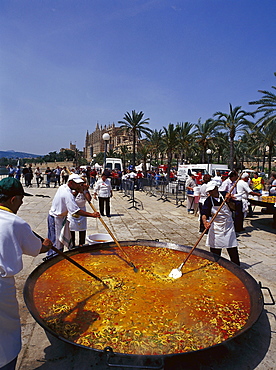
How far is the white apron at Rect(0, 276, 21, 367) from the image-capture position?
1.71 m

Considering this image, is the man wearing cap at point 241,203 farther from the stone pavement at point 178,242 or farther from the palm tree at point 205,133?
the palm tree at point 205,133

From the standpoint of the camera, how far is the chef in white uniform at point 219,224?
4.21 m

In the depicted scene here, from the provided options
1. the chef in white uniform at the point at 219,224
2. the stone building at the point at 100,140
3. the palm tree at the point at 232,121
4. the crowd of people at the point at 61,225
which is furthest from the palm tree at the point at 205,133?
the stone building at the point at 100,140

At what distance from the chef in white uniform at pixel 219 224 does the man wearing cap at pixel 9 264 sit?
3.09 m

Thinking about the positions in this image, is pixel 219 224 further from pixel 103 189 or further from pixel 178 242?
pixel 103 189

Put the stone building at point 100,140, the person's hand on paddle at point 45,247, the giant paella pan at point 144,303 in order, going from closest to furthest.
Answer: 1. the person's hand on paddle at point 45,247
2. the giant paella pan at point 144,303
3. the stone building at point 100,140

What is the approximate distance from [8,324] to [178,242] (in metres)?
5.33

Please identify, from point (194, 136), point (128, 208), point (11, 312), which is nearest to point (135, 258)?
point (11, 312)

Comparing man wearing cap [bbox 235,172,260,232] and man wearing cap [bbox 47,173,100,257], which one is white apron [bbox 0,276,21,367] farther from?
man wearing cap [bbox 235,172,260,232]

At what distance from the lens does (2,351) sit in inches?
66.8

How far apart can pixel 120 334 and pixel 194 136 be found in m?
35.4

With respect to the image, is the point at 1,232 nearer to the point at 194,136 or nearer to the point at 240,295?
the point at 240,295

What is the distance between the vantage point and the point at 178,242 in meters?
6.68

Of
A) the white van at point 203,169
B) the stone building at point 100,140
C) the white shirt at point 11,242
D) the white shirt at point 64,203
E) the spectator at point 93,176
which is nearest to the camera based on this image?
the white shirt at point 11,242
